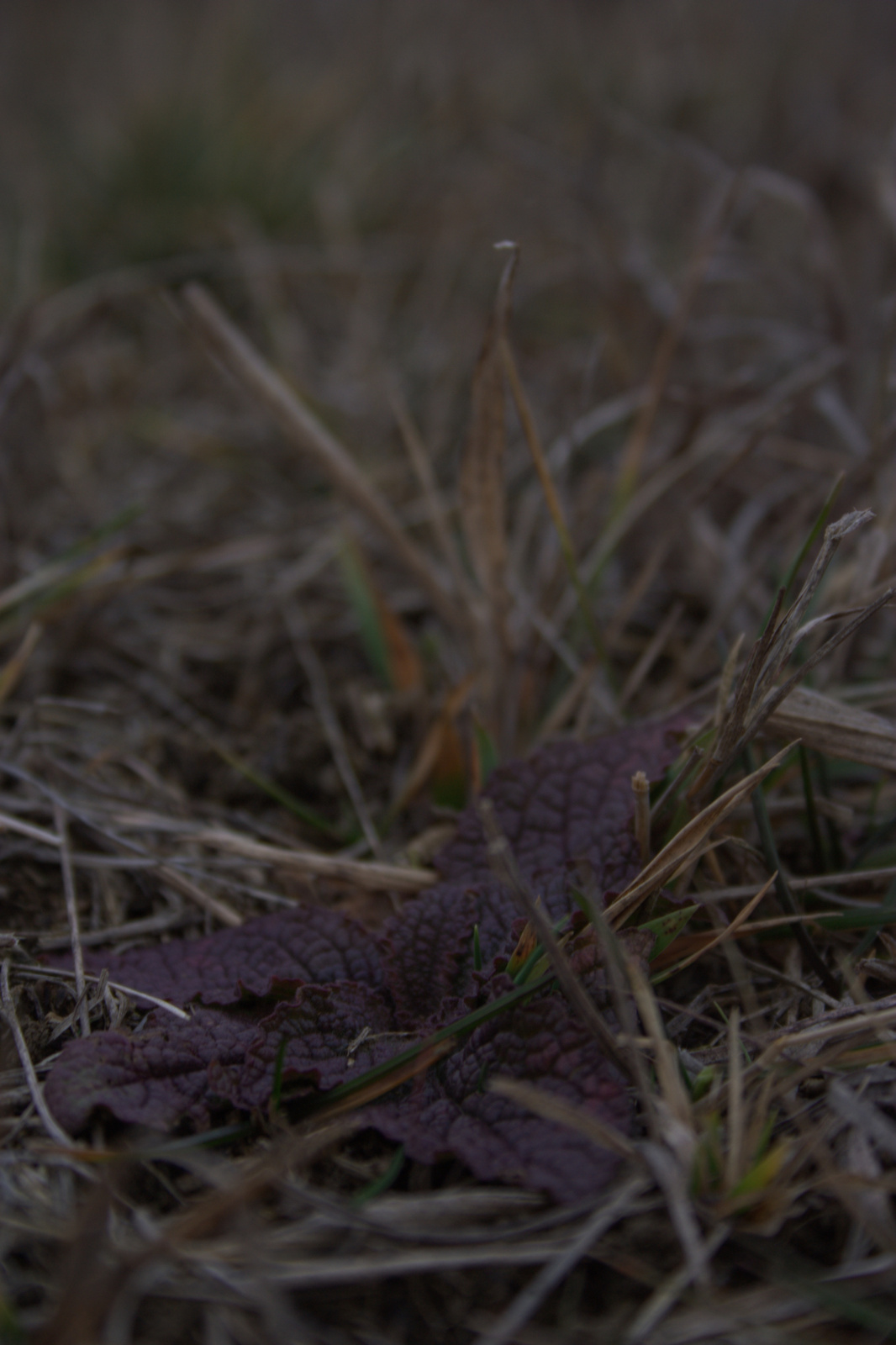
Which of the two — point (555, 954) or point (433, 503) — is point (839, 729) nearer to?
point (555, 954)

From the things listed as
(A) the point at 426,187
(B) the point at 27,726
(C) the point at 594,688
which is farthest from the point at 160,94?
(C) the point at 594,688

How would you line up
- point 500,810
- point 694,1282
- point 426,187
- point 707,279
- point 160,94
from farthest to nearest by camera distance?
point 160,94 → point 426,187 → point 707,279 → point 500,810 → point 694,1282

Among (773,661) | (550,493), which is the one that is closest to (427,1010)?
(773,661)

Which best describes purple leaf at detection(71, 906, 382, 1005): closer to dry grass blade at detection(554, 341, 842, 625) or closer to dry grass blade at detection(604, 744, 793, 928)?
dry grass blade at detection(604, 744, 793, 928)

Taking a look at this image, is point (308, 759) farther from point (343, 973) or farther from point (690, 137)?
point (690, 137)

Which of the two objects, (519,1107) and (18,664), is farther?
(18,664)

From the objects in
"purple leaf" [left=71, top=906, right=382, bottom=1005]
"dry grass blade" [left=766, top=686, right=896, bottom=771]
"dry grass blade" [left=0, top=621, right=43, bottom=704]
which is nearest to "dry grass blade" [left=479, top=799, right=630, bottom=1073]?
"purple leaf" [left=71, top=906, right=382, bottom=1005]

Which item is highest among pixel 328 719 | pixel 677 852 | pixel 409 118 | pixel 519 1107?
pixel 409 118
